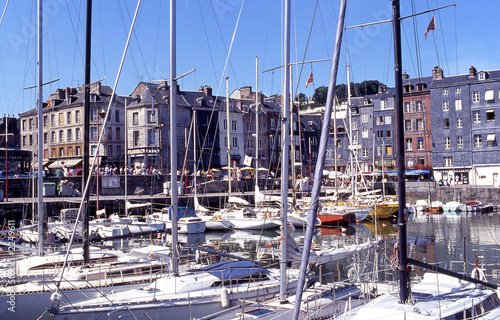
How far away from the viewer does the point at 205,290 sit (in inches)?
573

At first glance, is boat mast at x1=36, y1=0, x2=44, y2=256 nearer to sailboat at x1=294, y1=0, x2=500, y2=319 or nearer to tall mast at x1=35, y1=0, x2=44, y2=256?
tall mast at x1=35, y1=0, x2=44, y2=256

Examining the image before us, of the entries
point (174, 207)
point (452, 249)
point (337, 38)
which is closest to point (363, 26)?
point (337, 38)

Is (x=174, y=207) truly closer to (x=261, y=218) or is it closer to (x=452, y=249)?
(x=452, y=249)

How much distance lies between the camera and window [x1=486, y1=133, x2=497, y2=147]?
65.2m

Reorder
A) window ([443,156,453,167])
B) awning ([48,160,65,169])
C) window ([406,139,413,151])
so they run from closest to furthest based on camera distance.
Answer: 1. awning ([48,160,65,169])
2. window ([443,156,453,167])
3. window ([406,139,413,151])

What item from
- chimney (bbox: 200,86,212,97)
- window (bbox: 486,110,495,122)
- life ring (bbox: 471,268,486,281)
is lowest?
life ring (bbox: 471,268,486,281)

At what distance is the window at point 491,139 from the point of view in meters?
65.2

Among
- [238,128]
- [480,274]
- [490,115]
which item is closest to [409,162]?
[490,115]

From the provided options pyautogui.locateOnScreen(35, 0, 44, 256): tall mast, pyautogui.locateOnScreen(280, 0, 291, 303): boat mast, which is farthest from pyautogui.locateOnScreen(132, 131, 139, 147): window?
pyautogui.locateOnScreen(280, 0, 291, 303): boat mast

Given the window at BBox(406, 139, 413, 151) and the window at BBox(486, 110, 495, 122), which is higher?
the window at BBox(486, 110, 495, 122)

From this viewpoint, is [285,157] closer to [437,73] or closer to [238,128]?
[238,128]

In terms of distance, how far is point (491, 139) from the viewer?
65188 mm

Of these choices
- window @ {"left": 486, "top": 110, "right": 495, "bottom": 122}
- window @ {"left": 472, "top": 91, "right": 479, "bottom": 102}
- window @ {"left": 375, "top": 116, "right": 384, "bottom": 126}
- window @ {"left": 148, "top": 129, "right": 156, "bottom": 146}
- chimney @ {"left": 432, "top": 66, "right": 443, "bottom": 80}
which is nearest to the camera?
window @ {"left": 148, "top": 129, "right": 156, "bottom": 146}

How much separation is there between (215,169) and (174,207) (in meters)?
50.8
